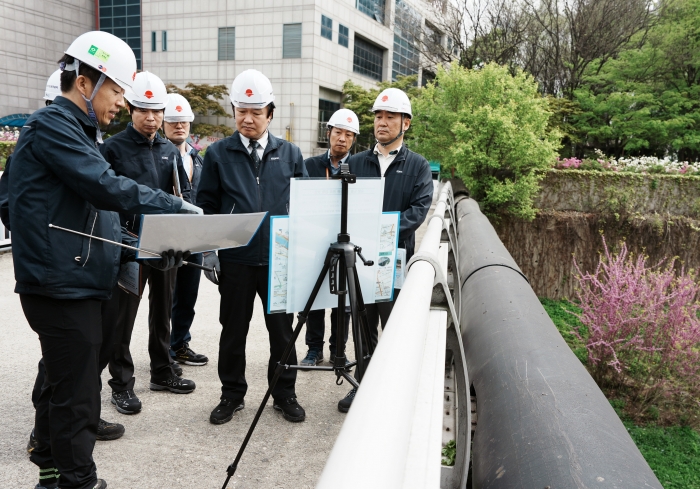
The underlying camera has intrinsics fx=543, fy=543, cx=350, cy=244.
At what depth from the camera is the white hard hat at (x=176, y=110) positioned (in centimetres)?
470

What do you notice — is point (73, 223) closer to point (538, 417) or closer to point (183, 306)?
point (538, 417)

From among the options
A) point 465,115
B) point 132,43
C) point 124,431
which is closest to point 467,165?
point 465,115

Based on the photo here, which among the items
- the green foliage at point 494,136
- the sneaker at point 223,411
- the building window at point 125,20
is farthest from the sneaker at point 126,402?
the building window at point 125,20

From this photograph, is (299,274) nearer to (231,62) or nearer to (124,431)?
(124,431)

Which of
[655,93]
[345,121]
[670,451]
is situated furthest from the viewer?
[655,93]

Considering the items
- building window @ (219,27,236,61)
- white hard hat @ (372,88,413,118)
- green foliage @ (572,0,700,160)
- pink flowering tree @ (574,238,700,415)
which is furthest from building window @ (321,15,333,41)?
white hard hat @ (372,88,413,118)

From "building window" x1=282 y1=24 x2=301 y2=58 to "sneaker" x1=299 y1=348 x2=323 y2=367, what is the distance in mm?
34279

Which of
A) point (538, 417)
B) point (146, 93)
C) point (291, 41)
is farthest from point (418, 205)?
point (291, 41)

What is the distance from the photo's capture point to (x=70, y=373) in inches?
93.8

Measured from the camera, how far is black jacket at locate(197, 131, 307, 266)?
3.44m

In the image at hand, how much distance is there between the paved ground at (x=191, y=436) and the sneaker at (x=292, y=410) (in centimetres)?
4

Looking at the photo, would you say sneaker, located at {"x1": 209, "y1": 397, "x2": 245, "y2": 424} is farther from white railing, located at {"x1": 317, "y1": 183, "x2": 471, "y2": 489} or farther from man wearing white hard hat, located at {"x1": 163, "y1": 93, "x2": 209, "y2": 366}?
white railing, located at {"x1": 317, "y1": 183, "x2": 471, "y2": 489}

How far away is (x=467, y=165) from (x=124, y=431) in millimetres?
9156

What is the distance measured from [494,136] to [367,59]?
33735 millimetres
